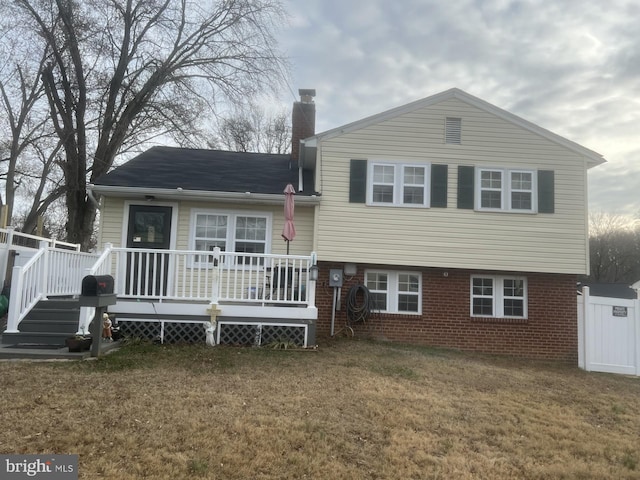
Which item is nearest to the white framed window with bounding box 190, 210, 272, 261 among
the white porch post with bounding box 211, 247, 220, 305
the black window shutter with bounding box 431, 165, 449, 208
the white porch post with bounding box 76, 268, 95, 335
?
the white porch post with bounding box 211, 247, 220, 305

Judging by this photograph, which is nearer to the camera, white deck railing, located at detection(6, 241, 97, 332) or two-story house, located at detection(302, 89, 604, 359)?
white deck railing, located at detection(6, 241, 97, 332)

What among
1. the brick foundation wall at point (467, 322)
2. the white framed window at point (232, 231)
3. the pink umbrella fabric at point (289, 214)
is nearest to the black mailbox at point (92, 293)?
the pink umbrella fabric at point (289, 214)

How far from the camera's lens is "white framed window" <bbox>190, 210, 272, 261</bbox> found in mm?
10906

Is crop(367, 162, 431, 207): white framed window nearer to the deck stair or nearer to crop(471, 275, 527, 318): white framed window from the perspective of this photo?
crop(471, 275, 527, 318): white framed window

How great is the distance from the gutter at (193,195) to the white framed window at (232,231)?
16.0 inches

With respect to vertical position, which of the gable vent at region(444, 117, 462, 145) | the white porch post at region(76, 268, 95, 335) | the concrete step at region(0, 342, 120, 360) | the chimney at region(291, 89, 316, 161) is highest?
the chimney at region(291, 89, 316, 161)

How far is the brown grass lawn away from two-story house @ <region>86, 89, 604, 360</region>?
3659 mm

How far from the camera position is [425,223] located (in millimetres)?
10852

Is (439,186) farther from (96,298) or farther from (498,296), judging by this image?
(96,298)

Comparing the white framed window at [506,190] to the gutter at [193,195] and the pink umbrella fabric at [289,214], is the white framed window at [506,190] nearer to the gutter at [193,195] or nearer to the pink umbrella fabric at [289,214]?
the gutter at [193,195]

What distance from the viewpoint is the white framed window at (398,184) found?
10.9 metres

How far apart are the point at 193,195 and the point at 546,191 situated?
823 centimetres

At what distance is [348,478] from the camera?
356 cm

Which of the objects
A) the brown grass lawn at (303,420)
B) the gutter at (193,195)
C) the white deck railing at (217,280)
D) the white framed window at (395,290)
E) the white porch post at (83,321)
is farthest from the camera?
the white framed window at (395,290)
